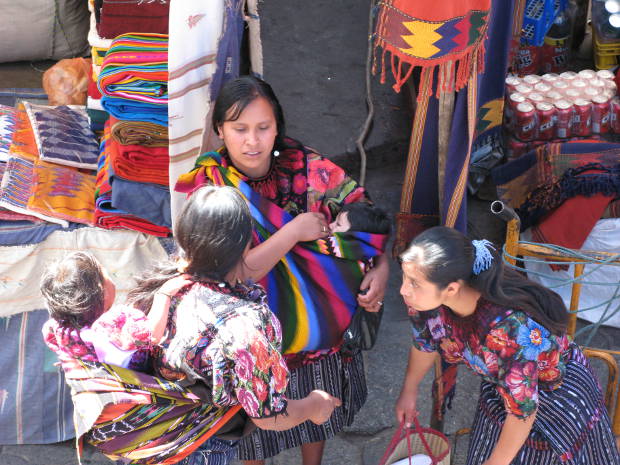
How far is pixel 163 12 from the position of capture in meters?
3.31

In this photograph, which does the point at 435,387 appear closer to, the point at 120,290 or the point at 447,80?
the point at 447,80

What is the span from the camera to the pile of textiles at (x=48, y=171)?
337 cm

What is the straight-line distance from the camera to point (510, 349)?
7.20ft

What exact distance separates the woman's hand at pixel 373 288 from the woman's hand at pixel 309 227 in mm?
218

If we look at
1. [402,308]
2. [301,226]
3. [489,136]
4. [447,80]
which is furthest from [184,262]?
[489,136]

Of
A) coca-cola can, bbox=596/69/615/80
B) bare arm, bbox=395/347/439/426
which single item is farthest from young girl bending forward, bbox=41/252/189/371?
coca-cola can, bbox=596/69/615/80

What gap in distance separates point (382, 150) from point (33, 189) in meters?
1.96

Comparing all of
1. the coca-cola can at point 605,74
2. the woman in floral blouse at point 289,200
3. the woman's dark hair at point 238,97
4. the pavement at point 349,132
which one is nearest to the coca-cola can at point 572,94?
the coca-cola can at point 605,74

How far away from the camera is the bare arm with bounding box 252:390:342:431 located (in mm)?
2111

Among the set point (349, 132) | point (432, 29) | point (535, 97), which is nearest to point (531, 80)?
point (535, 97)

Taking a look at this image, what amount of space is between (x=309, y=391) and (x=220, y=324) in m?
0.85

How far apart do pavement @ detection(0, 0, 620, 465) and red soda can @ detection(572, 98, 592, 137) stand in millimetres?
616

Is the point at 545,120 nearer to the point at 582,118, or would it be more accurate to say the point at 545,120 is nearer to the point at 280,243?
the point at 582,118

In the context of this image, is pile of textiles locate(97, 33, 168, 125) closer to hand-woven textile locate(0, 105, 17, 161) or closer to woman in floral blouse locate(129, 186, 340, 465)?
hand-woven textile locate(0, 105, 17, 161)
